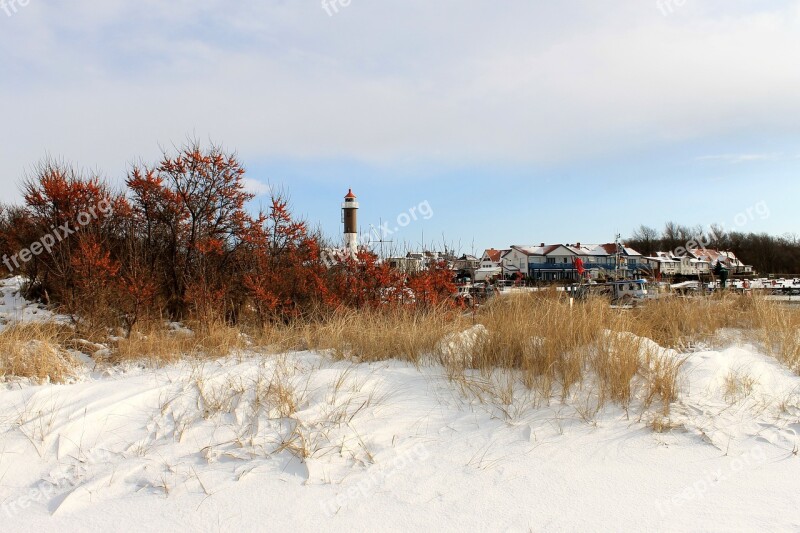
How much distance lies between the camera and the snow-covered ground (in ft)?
9.09

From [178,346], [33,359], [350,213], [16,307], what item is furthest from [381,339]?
[350,213]

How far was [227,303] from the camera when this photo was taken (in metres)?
8.76

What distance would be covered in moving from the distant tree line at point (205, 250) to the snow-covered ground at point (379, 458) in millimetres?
3957

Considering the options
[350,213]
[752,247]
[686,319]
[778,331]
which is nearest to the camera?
[778,331]

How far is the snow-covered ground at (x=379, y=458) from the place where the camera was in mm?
2770

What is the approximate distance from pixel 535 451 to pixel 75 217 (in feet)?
26.3

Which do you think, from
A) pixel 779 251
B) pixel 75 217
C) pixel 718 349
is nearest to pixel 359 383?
pixel 718 349

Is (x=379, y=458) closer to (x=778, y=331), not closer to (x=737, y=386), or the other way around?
(x=737, y=386)

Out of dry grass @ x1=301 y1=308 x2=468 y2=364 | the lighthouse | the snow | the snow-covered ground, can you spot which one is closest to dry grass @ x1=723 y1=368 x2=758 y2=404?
the snow-covered ground

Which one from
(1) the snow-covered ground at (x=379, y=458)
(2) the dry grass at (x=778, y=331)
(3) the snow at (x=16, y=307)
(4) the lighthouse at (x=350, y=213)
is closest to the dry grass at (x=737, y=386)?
(1) the snow-covered ground at (x=379, y=458)

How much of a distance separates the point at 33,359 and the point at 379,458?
3.73 metres

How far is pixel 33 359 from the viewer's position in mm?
4848

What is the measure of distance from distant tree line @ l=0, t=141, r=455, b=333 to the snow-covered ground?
3.96 m

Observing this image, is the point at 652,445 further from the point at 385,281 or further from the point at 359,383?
the point at 385,281
